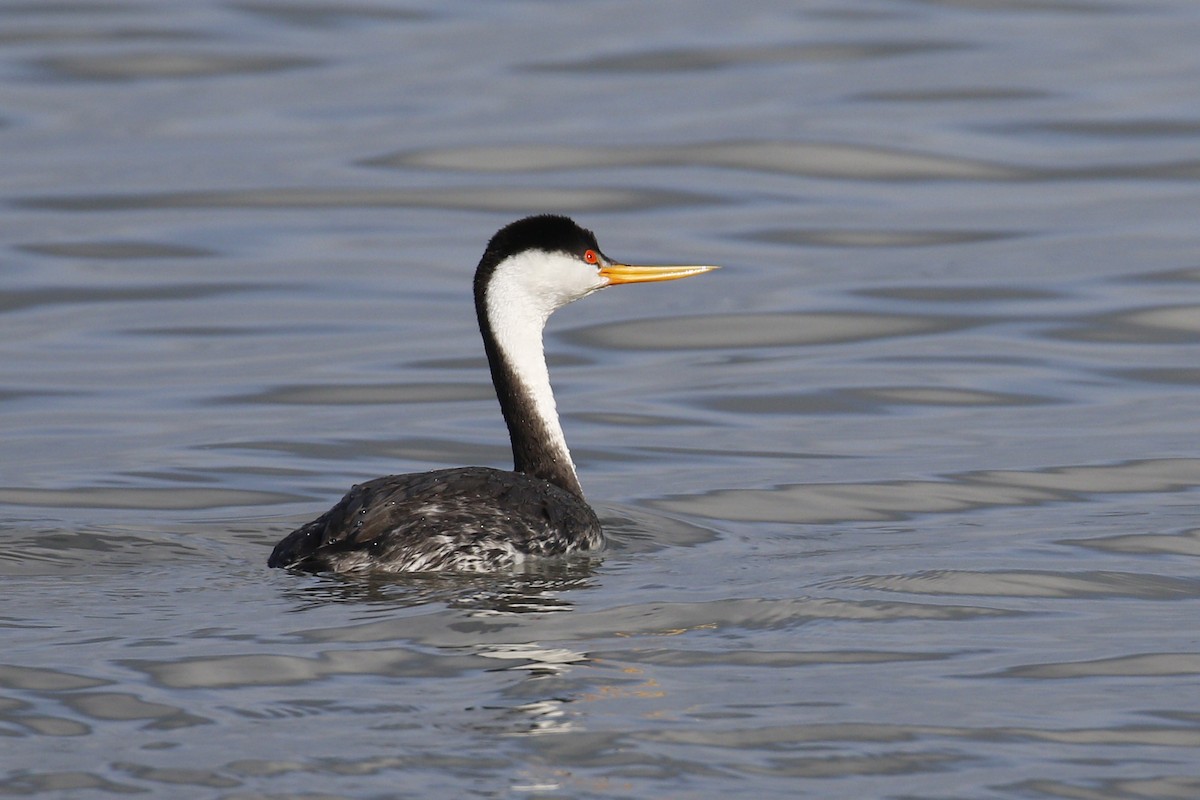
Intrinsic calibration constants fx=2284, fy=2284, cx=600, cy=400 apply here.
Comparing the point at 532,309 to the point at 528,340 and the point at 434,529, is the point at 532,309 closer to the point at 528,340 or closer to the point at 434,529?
the point at 528,340

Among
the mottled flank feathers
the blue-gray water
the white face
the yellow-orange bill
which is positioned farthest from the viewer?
the yellow-orange bill

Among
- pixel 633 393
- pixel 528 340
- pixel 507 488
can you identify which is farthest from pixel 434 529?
pixel 633 393

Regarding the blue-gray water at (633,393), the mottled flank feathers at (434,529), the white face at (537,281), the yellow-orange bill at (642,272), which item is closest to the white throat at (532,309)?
the white face at (537,281)

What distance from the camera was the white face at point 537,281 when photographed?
9.27 m

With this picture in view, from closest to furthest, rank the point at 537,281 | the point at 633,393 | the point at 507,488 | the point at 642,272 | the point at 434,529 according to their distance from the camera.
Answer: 1. the point at 434,529
2. the point at 507,488
3. the point at 537,281
4. the point at 642,272
5. the point at 633,393

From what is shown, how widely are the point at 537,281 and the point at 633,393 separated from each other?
11.0ft

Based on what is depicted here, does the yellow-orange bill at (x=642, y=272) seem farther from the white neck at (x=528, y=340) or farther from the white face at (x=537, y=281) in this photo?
the white neck at (x=528, y=340)

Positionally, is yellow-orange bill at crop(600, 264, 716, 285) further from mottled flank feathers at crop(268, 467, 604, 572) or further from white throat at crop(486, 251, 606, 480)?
mottled flank feathers at crop(268, 467, 604, 572)

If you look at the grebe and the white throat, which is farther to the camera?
the white throat

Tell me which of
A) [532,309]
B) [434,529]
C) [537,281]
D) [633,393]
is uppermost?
[537,281]

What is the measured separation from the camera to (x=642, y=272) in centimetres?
988

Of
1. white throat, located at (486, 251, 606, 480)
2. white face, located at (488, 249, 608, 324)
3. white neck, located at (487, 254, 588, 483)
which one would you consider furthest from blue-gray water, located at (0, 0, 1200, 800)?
white face, located at (488, 249, 608, 324)

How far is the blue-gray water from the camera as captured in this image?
248 inches

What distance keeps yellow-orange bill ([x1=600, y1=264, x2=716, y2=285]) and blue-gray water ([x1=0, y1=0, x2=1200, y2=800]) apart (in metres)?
1.01
